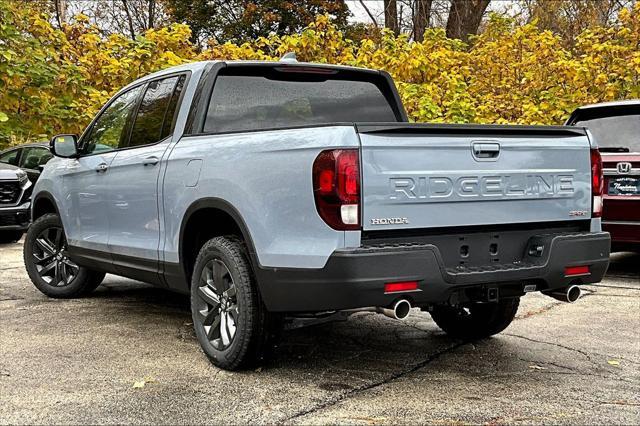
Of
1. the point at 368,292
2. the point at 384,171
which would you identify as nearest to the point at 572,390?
the point at 368,292

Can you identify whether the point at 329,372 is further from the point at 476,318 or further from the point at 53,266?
the point at 53,266

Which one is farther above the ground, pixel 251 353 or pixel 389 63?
pixel 389 63

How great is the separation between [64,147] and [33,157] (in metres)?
7.62

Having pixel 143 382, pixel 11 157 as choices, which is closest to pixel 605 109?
pixel 143 382

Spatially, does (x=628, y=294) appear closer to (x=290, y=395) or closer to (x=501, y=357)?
(x=501, y=357)

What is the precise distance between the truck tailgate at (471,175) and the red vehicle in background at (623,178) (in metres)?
3.35

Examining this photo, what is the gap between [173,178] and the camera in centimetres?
507

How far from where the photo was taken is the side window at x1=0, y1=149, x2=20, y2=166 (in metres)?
13.5

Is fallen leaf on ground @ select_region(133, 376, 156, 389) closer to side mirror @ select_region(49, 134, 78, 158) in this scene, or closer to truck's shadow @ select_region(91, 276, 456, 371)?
truck's shadow @ select_region(91, 276, 456, 371)

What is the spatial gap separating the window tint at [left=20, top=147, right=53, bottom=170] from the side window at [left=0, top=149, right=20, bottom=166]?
0.12 meters

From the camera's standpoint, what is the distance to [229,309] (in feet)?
15.2

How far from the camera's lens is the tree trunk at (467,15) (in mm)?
21375

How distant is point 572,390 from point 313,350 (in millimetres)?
1683

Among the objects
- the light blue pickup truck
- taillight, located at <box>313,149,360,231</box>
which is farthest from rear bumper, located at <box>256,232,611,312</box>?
taillight, located at <box>313,149,360,231</box>
